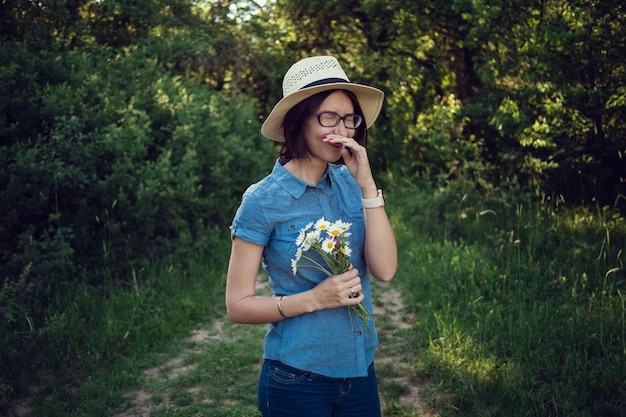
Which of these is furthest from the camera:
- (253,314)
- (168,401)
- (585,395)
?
(168,401)

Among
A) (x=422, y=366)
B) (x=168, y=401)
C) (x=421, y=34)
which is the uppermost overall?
(x=421, y=34)

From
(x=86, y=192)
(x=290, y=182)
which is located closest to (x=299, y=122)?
(x=290, y=182)

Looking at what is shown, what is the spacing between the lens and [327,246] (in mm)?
1981

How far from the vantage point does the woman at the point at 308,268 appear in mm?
2039

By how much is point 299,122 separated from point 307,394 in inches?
39.4

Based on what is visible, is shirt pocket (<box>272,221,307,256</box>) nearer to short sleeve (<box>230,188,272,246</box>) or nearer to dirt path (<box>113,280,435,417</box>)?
short sleeve (<box>230,188,272,246</box>)

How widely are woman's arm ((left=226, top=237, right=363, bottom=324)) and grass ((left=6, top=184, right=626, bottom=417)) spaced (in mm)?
1997

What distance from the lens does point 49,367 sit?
429 centimetres

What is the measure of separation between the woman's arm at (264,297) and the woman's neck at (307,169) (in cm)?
33

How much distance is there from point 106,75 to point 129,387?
4021mm

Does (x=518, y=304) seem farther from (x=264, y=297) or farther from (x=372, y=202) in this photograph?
(x=264, y=297)

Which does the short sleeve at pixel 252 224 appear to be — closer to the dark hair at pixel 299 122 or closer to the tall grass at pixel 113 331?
the dark hair at pixel 299 122

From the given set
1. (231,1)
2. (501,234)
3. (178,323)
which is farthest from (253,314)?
(231,1)

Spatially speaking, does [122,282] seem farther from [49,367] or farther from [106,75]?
[106,75]
